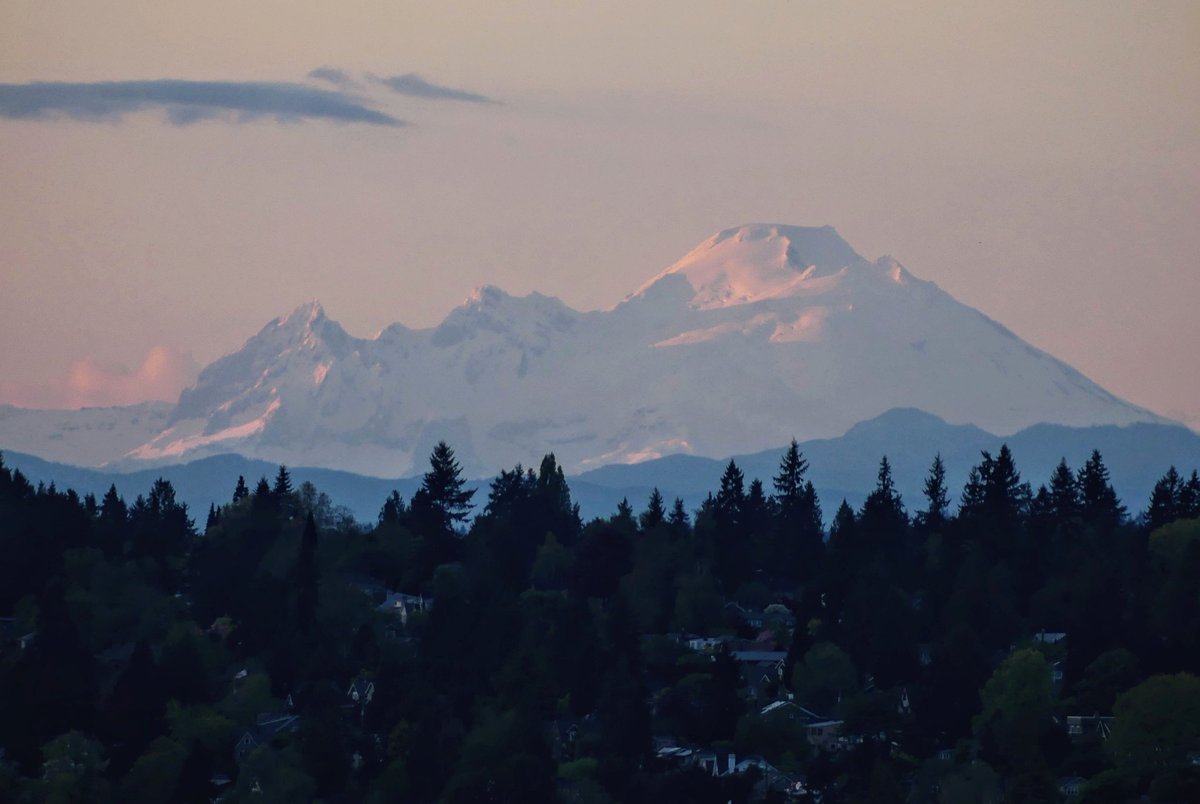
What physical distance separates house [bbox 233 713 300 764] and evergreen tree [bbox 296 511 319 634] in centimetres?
722

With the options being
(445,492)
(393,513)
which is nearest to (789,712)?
(445,492)

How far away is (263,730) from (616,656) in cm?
1202

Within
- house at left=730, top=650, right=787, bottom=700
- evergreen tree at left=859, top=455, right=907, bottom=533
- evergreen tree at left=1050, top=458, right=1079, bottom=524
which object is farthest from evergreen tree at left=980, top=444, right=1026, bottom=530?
house at left=730, top=650, right=787, bottom=700

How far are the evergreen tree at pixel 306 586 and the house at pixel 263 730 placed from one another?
722 centimetres

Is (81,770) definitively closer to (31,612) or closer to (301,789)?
(301,789)

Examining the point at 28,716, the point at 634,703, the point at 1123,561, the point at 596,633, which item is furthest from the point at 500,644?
the point at 1123,561

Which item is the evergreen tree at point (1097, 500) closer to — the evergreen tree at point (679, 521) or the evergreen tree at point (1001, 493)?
the evergreen tree at point (1001, 493)

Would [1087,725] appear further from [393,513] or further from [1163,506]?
[393,513]

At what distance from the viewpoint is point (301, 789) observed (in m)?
86.2

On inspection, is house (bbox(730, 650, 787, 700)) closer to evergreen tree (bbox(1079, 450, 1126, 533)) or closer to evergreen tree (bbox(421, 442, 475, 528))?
evergreen tree (bbox(1079, 450, 1126, 533))

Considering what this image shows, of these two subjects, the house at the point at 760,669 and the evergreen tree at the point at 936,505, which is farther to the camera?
the evergreen tree at the point at 936,505

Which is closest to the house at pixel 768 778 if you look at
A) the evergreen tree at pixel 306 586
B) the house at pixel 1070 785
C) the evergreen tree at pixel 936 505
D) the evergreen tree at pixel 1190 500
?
the house at pixel 1070 785

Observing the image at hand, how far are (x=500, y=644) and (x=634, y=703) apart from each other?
10.4m

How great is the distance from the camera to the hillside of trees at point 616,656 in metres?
84.7
